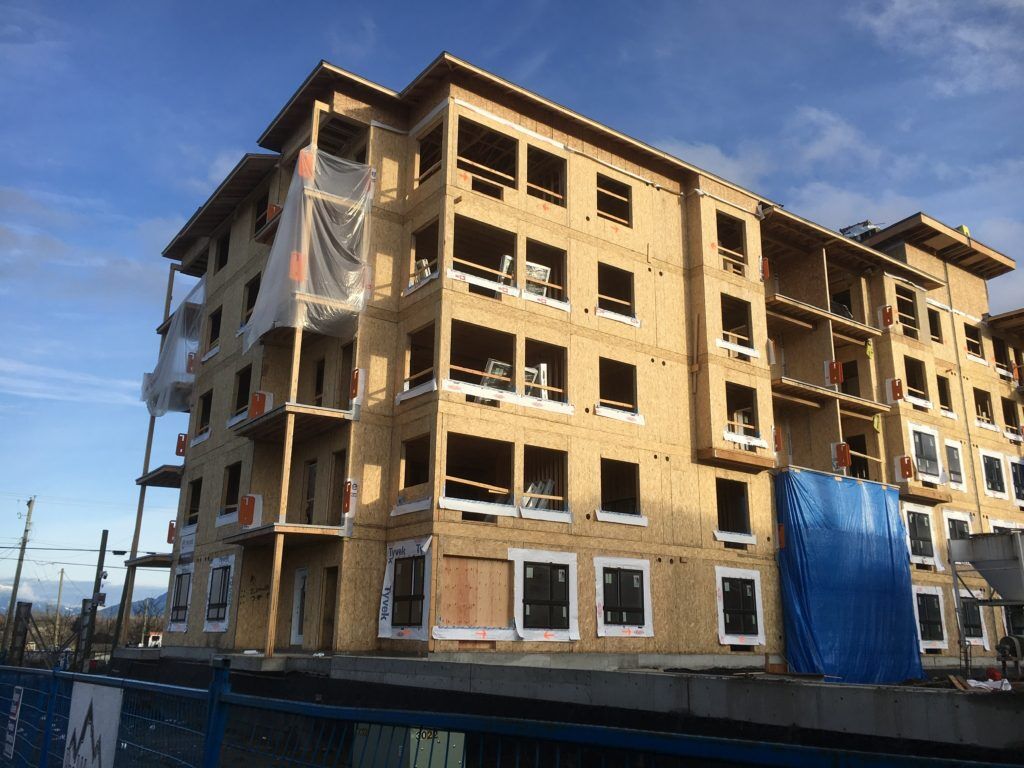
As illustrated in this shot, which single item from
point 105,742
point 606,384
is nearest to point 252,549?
point 606,384

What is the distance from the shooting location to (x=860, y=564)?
30.5m

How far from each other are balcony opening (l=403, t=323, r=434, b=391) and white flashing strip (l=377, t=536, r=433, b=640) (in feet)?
15.7

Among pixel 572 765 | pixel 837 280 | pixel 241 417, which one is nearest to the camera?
pixel 572 765

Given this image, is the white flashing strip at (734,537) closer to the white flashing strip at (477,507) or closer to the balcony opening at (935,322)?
the white flashing strip at (477,507)

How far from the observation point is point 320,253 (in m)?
24.5

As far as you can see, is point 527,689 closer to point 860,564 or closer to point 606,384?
point 606,384

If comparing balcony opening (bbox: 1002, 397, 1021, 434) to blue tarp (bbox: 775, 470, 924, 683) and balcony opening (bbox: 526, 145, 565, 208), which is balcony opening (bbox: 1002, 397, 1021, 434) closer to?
blue tarp (bbox: 775, 470, 924, 683)

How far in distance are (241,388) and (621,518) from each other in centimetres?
1463

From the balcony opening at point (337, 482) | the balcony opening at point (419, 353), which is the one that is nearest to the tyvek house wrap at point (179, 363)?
the balcony opening at point (419, 353)

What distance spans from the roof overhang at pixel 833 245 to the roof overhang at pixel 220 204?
19113mm

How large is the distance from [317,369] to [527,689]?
607 inches

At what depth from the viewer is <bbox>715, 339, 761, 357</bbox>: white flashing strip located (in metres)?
29.0

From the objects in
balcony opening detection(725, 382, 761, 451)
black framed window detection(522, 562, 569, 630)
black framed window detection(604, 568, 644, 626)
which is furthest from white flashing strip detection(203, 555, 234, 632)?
balcony opening detection(725, 382, 761, 451)

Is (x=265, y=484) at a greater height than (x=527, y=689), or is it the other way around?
(x=265, y=484)
